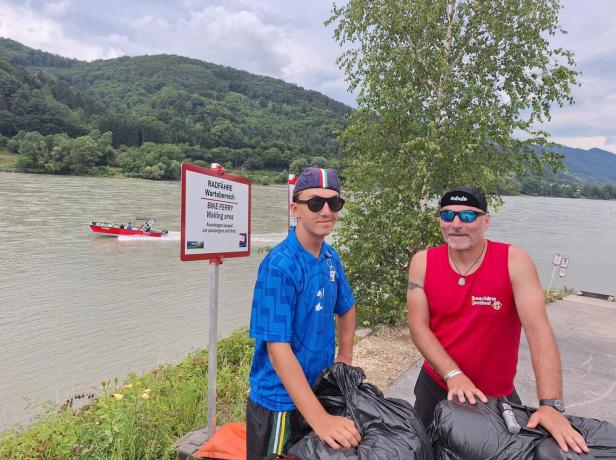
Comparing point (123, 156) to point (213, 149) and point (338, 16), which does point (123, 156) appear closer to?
point (213, 149)

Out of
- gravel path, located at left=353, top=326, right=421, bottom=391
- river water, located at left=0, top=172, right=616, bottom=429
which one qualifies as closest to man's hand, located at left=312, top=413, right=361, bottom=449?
gravel path, located at left=353, top=326, right=421, bottom=391

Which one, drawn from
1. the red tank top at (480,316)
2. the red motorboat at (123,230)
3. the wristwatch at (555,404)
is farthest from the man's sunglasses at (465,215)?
the red motorboat at (123,230)

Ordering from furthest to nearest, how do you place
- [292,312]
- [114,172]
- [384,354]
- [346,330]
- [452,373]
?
1. [114,172]
2. [384,354]
3. [346,330]
4. [452,373]
5. [292,312]

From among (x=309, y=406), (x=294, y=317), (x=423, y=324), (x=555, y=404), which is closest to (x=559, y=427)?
(x=555, y=404)

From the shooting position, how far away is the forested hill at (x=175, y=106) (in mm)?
95625

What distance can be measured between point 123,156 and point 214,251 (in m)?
81.4

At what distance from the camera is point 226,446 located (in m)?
2.91

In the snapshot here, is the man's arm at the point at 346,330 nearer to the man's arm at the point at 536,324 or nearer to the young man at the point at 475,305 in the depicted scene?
the young man at the point at 475,305

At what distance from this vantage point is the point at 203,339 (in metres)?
9.72

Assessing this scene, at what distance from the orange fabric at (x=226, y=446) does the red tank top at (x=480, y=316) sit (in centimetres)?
164

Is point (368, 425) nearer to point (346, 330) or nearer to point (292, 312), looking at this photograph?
point (292, 312)

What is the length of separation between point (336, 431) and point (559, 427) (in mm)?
737

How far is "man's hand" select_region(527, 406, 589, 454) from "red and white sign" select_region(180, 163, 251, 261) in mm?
2030

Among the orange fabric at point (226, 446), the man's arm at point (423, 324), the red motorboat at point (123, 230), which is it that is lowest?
the red motorboat at point (123, 230)
